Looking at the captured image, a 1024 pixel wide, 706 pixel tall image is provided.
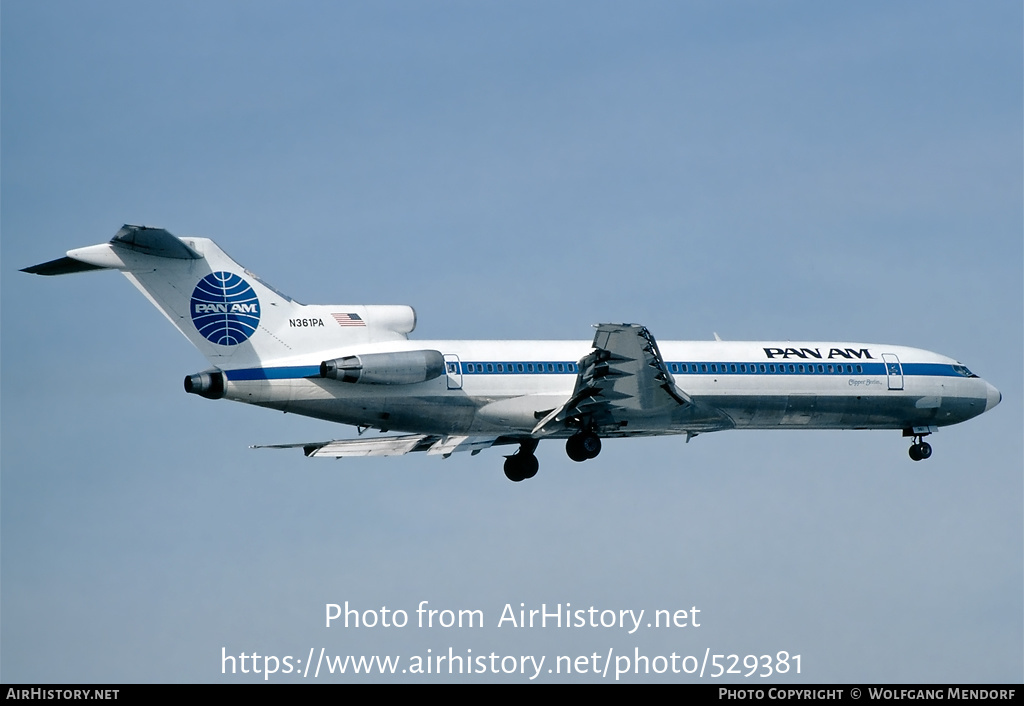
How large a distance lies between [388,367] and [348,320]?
5.69 ft

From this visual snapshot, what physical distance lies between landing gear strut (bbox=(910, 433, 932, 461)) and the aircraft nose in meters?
2.63

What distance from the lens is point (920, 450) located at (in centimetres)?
3862

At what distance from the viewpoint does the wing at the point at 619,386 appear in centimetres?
3094

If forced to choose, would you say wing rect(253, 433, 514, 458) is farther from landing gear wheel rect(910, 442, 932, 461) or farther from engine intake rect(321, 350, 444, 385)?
landing gear wheel rect(910, 442, 932, 461)

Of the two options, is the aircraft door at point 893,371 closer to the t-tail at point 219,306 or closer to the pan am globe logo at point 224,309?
the t-tail at point 219,306

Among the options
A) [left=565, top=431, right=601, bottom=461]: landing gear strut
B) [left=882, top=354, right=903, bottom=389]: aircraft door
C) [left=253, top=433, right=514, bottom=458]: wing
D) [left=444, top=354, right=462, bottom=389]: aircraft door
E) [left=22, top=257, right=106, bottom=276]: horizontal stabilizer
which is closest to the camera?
[left=22, top=257, right=106, bottom=276]: horizontal stabilizer

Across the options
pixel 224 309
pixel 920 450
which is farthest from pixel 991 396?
pixel 224 309

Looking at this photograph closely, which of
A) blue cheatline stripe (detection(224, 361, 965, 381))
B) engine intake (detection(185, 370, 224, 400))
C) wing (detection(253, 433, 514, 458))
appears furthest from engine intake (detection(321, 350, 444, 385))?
wing (detection(253, 433, 514, 458))

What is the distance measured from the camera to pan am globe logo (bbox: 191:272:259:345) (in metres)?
29.9

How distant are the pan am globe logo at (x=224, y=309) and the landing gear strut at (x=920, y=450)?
1909 centimetres

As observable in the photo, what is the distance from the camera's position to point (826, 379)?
120ft

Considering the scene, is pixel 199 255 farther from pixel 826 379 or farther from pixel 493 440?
pixel 826 379
